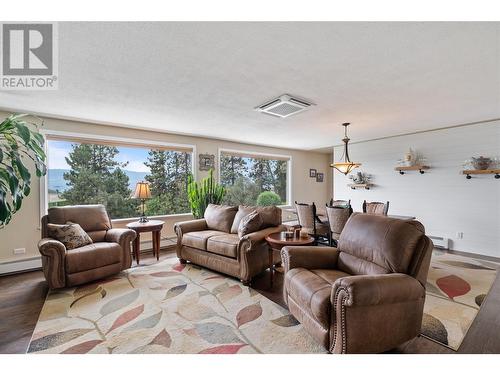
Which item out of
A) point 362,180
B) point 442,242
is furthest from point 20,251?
point 442,242

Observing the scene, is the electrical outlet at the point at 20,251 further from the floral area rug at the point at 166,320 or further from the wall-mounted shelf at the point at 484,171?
the wall-mounted shelf at the point at 484,171

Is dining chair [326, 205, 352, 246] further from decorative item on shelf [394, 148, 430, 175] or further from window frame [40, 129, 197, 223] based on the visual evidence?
window frame [40, 129, 197, 223]

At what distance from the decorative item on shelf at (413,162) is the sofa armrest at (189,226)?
424 centimetres

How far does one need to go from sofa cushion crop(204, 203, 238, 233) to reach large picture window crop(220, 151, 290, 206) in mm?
1902

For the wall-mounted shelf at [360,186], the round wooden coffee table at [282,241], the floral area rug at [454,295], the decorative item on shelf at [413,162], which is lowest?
the floral area rug at [454,295]

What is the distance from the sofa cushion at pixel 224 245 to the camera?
3121 mm

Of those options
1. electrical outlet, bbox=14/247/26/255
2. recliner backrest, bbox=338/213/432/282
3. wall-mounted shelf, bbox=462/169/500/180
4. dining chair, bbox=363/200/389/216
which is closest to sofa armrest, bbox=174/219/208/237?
electrical outlet, bbox=14/247/26/255

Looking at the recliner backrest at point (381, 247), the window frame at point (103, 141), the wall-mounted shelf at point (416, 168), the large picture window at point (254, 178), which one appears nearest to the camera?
the recliner backrest at point (381, 247)

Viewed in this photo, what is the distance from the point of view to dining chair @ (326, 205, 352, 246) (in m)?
3.65

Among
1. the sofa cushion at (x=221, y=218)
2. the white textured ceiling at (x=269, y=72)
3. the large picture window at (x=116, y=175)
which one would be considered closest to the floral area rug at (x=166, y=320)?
the sofa cushion at (x=221, y=218)

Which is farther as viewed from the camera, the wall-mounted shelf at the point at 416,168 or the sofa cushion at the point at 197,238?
the wall-mounted shelf at the point at 416,168

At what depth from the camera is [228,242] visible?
321cm

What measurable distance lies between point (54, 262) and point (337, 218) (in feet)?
12.1
